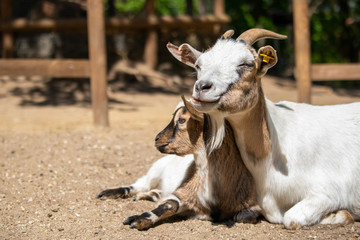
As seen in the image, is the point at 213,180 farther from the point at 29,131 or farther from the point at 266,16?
the point at 266,16

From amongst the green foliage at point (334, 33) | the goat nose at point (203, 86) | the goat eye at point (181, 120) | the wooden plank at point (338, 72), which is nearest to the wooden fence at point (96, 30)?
the wooden plank at point (338, 72)

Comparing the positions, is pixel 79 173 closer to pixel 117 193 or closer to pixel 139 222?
pixel 117 193

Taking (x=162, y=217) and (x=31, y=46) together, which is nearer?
(x=162, y=217)

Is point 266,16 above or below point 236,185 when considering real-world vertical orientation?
above

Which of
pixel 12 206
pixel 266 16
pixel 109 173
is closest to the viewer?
pixel 12 206

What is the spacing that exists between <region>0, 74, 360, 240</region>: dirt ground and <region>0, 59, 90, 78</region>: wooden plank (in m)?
0.72

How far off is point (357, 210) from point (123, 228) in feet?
5.26

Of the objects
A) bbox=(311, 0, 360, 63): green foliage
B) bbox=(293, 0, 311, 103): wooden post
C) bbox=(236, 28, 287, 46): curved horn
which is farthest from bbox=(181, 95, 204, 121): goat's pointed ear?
bbox=(311, 0, 360, 63): green foliage

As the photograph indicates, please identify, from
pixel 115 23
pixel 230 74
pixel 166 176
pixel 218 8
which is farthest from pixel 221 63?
pixel 218 8

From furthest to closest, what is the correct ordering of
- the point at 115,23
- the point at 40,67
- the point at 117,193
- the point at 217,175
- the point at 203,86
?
the point at 115,23 → the point at 40,67 → the point at 117,193 → the point at 217,175 → the point at 203,86

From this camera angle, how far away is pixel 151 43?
1045 cm

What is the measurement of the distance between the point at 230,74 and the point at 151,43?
767cm

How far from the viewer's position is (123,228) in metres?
3.12

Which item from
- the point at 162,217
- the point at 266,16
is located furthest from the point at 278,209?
the point at 266,16
